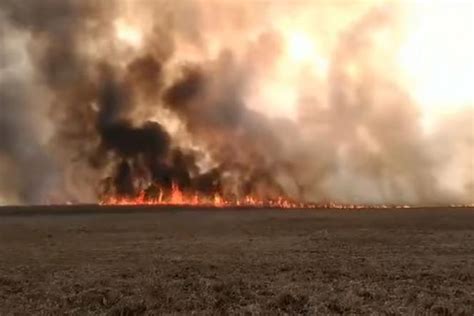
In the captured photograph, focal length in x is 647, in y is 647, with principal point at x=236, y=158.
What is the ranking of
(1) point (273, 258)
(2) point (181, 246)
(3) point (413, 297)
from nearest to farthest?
(3) point (413, 297), (1) point (273, 258), (2) point (181, 246)

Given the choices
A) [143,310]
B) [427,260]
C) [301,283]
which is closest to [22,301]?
[143,310]

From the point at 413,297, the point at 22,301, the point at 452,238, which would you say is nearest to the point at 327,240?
the point at 452,238

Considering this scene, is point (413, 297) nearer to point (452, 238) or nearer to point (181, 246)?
point (181, 246)

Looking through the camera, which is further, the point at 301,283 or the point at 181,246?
the point at 181,246

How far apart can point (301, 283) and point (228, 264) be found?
888 cm

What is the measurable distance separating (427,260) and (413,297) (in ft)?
46.3

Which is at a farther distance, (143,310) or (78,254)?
(78,254)

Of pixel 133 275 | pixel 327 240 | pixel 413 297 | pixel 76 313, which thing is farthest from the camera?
pixel 327 240

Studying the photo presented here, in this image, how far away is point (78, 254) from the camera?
150 feet

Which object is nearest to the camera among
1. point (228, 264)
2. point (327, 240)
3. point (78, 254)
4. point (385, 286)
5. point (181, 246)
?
point (385, 286)

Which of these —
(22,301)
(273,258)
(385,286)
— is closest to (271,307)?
(385,286)

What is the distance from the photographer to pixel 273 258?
39938 mm

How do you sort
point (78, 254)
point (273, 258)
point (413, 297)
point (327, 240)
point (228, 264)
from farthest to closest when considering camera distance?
point (327, 240) → point (78, 254) → point (273, 258) → point (228, 264) → point (413, 297)

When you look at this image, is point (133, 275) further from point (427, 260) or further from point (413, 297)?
point (427, 260)
